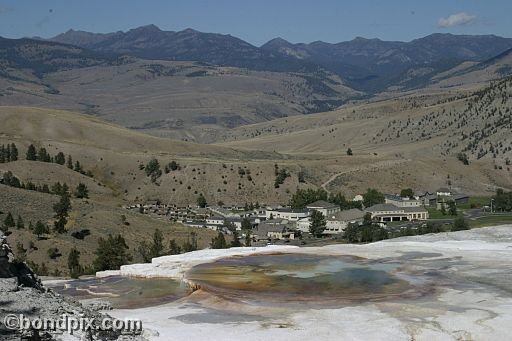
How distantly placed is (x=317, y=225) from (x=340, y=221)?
7.99 m

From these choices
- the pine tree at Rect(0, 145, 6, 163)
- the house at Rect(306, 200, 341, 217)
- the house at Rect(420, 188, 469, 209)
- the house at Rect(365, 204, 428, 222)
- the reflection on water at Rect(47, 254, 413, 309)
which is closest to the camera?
the reflection on water at Rect(47, 254, 413, 309)

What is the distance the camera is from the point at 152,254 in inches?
3073

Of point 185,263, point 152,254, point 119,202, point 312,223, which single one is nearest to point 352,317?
point 185,263

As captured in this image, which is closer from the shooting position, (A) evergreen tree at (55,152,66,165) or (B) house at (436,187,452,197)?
(A) evergreen tree at (55,152,66,165)

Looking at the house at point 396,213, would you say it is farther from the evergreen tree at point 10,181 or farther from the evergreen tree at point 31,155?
the evergreen tree at point 31,155

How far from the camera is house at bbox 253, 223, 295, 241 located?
366 feet

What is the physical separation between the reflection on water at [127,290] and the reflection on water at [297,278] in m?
2.14

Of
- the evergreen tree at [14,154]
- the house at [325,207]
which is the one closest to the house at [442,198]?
the house at [325,207]

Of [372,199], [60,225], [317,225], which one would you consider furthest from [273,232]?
[60,225]

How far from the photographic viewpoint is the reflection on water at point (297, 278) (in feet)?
159

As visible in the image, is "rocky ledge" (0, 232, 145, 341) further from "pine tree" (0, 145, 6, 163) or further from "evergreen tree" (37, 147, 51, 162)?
"evergreen tree" (37, 147, 51, 162)

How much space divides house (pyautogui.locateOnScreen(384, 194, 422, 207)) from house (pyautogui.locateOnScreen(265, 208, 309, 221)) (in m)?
23.2

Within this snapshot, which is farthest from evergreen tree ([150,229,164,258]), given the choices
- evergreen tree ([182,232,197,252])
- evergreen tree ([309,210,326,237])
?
evergreen tree ([309,210,326,237])

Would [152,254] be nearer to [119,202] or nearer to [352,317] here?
[352,317]
